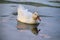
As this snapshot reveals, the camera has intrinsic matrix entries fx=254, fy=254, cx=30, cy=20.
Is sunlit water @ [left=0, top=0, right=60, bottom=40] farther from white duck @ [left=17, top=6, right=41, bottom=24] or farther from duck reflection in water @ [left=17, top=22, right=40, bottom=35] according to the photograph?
white duck @ [left=17, top=6, right=41, bottom=24]

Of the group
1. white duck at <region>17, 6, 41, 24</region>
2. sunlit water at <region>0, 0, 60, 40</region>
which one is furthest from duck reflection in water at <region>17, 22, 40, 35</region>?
white duck at <region>17, 6, 41, 24</region>

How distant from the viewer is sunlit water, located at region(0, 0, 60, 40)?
5305 mm

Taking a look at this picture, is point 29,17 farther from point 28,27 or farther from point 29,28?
point 29,28

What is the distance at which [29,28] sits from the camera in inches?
234

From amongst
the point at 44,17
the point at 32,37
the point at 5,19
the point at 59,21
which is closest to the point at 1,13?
the point at 5,19

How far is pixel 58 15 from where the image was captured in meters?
7.14

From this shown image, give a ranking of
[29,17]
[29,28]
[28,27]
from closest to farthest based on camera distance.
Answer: [29,28] < [28,27] < [29,17]

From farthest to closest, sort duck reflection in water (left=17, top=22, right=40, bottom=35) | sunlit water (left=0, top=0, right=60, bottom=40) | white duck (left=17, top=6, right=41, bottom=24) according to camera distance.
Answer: white duck (left=17, top=6, right=41, bottom=24) → duck reflection in water (left=17, top=22, right=40, bottom=35) → sunlit water (left=0, top=0, right=60, bottom=40)

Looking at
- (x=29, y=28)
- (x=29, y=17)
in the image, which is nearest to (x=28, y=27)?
(x=29, y=28)

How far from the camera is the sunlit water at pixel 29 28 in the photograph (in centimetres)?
530

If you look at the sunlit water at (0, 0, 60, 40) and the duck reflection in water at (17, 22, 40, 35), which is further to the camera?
the duck reflection in water at (17, 22, 40, 35)

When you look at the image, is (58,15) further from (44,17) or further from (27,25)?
(27,25)

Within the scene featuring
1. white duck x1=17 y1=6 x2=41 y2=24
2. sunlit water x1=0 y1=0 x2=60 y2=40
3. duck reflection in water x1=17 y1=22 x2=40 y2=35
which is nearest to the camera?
sunlit water x1=0 y1=0 x2=60 y2=40

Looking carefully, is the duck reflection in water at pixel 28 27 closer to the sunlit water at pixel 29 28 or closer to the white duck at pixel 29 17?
the sunlit water at pixel 29 28
